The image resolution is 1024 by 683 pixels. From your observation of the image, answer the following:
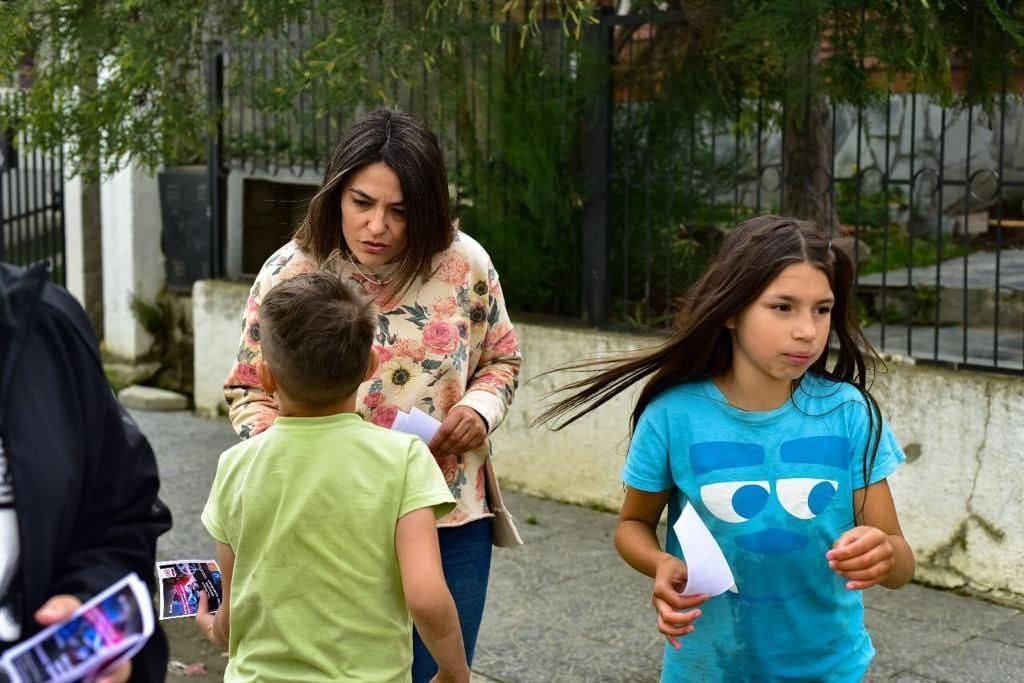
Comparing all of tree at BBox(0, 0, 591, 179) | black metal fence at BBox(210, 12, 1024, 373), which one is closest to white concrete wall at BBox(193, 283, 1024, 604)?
black metal fence at BBox(210, 12, 1024, 373)

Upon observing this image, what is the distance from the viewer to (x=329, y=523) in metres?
2.62

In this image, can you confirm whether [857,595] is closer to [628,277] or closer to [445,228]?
[445,228]

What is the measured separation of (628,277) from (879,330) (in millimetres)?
1197

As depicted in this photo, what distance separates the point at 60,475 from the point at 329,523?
65 centimetres

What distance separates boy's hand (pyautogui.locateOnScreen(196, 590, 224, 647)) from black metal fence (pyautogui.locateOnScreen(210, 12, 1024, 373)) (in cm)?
344

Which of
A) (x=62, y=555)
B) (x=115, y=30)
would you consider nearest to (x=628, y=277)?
(x=115, y=30)

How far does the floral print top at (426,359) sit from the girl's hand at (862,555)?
0.90 meters

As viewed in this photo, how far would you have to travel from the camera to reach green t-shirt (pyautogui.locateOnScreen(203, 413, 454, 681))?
2.62 meters

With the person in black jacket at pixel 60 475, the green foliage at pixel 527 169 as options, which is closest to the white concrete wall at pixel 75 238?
the green foliage at pixel 527 169

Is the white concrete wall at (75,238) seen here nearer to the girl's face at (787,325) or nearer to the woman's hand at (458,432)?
the woman's hand at (458,432)

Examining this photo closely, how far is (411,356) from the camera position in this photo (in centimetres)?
325

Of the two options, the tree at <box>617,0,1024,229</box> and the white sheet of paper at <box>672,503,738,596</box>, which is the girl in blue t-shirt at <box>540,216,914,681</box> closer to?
the white sheet of paper at <box>672,503,738,596</box>

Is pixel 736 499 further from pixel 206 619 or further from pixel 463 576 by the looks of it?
pixel 206 619

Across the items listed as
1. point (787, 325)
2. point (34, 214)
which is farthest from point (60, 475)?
point (34, 214)
